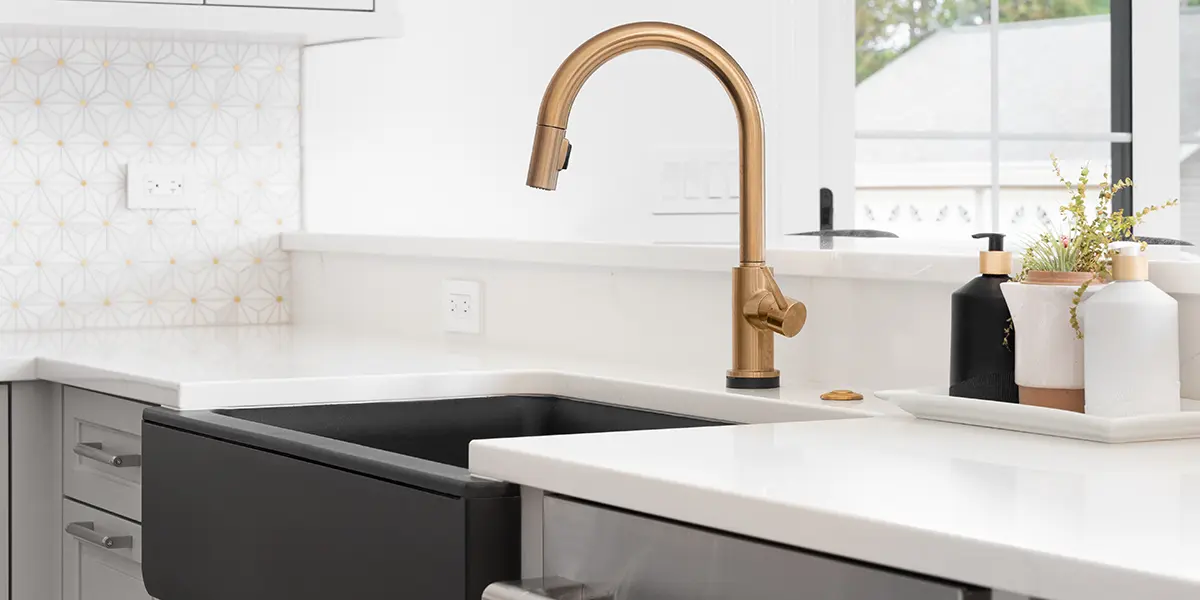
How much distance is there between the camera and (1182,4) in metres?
3.68

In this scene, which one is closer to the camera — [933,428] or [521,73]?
[933,428]

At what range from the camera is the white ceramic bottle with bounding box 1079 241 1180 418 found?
108 cm

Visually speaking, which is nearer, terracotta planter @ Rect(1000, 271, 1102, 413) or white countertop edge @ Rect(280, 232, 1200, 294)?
terracotta planter @ Rect(1000, 271, 1102, 413)

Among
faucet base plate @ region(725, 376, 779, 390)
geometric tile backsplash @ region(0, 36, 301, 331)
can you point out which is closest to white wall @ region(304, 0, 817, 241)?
geometric tile backsplash @ region(0, 36, 301, 331)

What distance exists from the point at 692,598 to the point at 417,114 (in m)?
1.94

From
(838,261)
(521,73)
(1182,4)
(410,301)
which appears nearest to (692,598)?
(838,261)

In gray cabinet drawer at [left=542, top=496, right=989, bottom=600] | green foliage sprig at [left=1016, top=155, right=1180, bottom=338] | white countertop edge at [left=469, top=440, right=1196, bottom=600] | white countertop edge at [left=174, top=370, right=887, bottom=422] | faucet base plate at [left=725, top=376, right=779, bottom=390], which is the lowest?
gray cabinet drawer at [left=542, top=496, right=989, bottom=600]

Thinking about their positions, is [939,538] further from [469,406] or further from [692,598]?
[469,406]

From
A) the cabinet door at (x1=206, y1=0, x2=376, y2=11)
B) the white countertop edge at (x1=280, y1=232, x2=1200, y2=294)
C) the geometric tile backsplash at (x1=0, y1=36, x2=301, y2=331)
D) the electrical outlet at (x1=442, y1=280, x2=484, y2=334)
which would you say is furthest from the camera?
the geometric tile backsplash at (x1=0, y1=36, x2=301, y2=331)

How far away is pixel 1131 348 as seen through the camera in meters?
1.09

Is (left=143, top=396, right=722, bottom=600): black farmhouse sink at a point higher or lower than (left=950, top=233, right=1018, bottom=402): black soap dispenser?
lower

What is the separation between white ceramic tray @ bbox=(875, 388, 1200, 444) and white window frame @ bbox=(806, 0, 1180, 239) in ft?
7.58

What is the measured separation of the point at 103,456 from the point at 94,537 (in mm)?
112

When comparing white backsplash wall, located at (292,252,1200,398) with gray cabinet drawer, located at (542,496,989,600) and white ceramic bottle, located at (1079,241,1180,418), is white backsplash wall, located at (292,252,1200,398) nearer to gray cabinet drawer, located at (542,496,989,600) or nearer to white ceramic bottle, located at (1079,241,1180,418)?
white ceramic bottle, located at (1079,241,1180,418)
